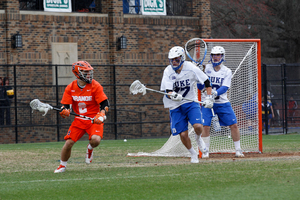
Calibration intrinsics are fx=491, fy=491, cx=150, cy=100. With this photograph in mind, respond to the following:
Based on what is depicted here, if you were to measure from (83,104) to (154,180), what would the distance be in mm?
2096

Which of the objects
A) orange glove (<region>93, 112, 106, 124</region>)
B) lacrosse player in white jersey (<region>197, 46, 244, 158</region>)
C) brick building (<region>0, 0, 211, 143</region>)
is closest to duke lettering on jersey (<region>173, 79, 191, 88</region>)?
lacrosse player in white jersey (<region>197, 46, 244, 158</region>)

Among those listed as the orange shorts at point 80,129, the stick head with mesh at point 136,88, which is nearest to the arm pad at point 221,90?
the stick head with mesh at point 136,88

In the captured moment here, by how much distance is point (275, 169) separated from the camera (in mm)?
7383

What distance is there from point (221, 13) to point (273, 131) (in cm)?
1467

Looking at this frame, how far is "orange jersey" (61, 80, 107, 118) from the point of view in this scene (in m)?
8.10

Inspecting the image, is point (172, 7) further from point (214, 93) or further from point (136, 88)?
point (136, 88)

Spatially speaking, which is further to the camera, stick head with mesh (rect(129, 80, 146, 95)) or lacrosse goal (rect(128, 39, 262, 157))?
lacrosse goal (rect(128, 39, 262, 157))

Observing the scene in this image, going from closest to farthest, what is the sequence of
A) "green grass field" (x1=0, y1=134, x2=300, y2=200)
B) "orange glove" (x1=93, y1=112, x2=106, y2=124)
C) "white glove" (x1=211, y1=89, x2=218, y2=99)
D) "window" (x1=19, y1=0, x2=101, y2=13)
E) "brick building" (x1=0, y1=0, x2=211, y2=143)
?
"green grass field" (x1=0, y1=134, x2=300, y2=200) → "orange glove" (x1=93, y1=112, x2=106, y2=124) → "white glove" (x1=211, y1=89, x2=218, y2=99) → "brick building" (x1=0, y1=0, x2=211, y2=143) → "window" (x1=19, y1=0, x2=101, y2=13)

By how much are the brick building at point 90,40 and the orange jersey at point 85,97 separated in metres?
10.1

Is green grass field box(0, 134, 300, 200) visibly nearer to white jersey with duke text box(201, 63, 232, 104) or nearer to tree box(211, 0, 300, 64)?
white jersey with duke text box(201, 63, 232, 104)

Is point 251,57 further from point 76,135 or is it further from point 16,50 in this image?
point 16,50

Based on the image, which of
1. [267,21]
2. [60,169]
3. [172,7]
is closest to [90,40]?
[172,7]

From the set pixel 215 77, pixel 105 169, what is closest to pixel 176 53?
pixel 215 77

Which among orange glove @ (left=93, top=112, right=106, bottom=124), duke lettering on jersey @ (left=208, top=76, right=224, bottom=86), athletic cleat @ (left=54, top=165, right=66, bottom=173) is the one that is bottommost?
athletic cleat @ (left=54, top=165, right=66, bottom=173)
